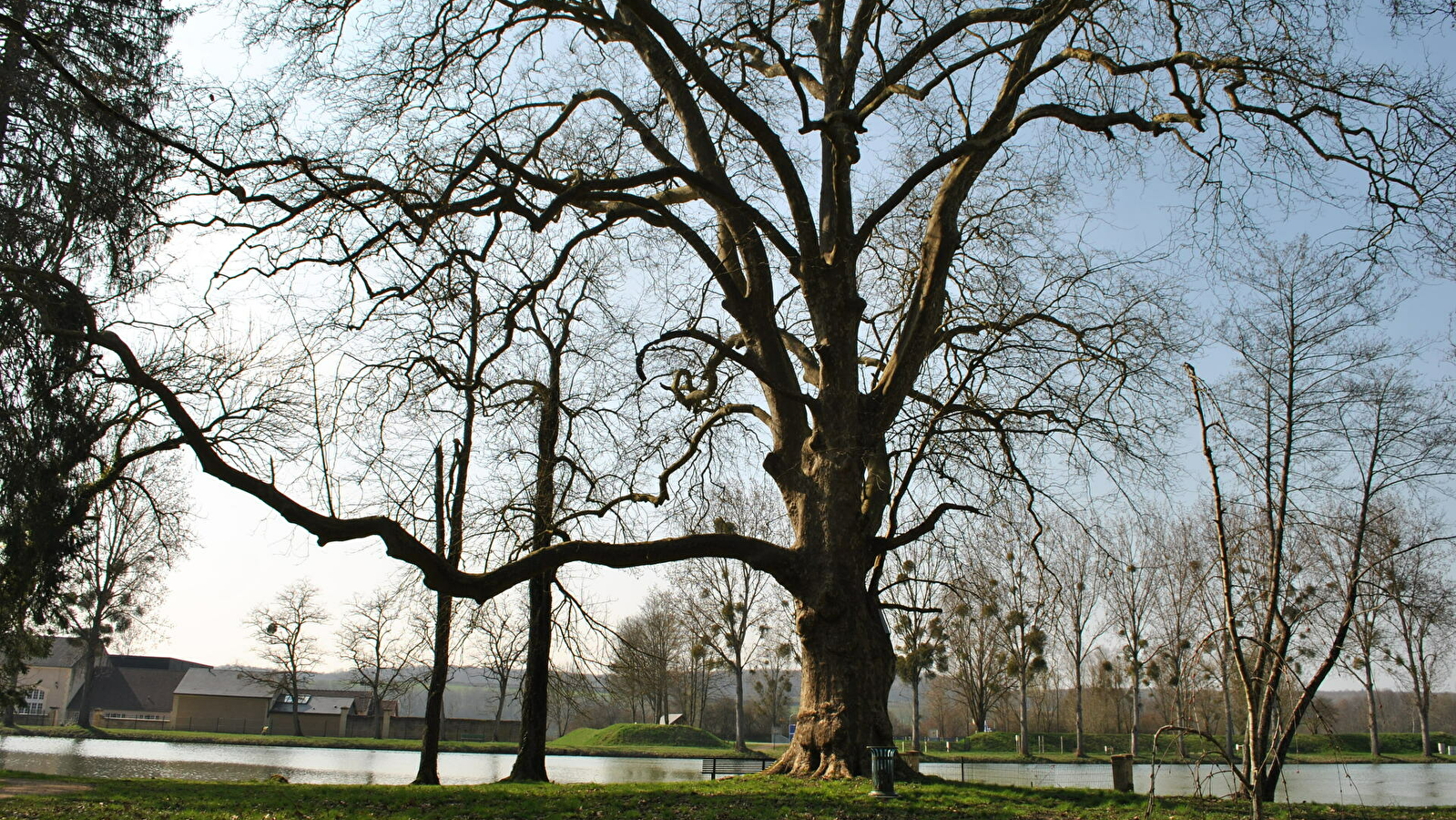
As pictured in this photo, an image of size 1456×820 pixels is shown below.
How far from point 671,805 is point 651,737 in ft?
128

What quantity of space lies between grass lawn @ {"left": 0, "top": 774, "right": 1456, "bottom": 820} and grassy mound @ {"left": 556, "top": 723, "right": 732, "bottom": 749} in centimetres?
3527

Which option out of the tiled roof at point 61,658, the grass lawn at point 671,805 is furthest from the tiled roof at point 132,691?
the grass lawn at point 671,805

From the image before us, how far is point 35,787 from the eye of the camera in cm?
1107

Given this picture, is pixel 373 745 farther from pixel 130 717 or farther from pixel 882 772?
pixel 882 772

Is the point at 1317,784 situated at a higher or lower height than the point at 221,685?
higher

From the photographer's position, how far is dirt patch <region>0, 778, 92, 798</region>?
1047 cm

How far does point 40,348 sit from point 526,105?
6361 millimetres

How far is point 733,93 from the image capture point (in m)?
9.48

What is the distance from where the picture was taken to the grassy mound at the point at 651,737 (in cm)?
4447

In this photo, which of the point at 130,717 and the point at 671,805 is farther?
the point at 130,717

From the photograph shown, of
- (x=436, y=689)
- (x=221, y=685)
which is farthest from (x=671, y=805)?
(x=221, y=685)

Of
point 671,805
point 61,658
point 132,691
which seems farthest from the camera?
point 132,691

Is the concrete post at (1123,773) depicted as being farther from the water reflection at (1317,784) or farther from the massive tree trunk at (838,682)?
the massive tree trunk at (838,682)

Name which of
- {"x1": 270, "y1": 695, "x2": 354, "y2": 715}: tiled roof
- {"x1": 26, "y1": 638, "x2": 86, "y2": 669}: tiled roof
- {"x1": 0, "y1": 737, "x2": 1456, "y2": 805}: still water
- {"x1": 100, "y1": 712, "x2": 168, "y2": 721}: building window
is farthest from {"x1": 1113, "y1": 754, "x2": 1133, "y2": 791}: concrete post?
{"x1": 26, "y1": 638, "x2": 86, "y2": 669}: tiled roof
